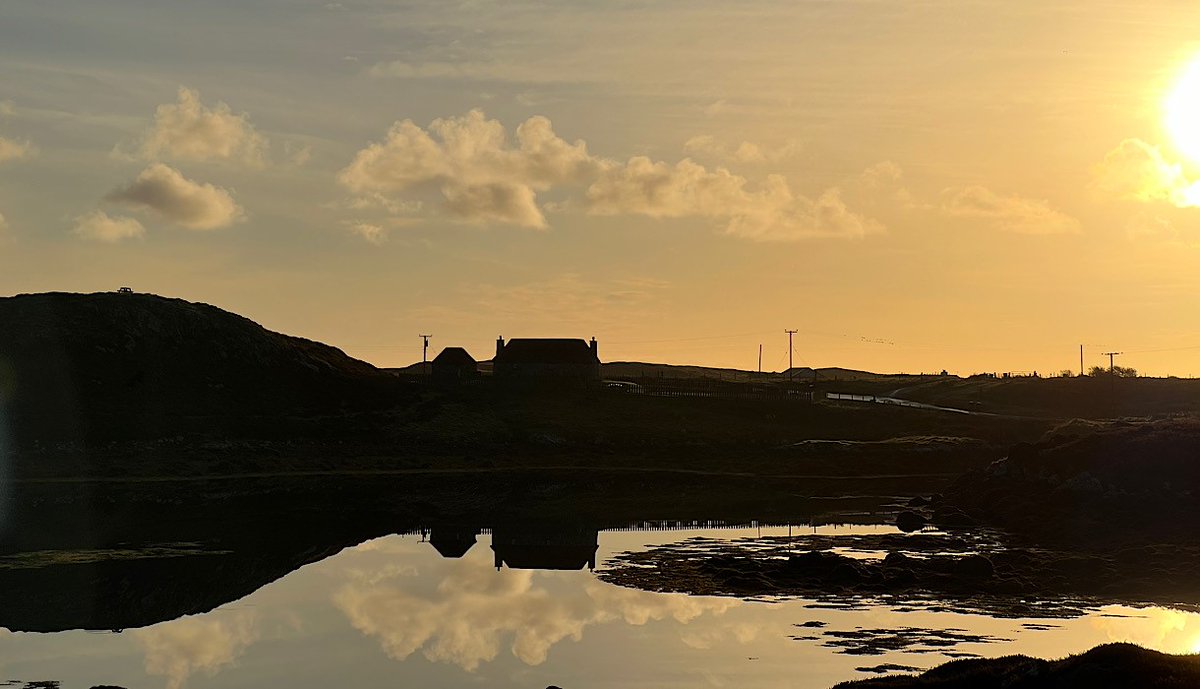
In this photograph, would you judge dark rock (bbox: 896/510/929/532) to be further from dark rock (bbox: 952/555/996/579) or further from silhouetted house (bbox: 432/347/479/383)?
silhouetted house (bbox: 432/347/479/383)

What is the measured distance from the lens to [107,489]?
78.9 meters

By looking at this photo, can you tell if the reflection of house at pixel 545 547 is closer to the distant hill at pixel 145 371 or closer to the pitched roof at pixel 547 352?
the distant hill at pixel 145 371

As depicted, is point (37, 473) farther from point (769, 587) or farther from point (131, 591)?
point (769, 587)

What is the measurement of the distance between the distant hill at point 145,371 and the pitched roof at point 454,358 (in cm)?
2532

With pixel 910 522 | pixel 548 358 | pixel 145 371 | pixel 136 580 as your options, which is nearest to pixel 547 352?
pixel 548 358

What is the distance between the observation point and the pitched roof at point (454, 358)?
531 ft

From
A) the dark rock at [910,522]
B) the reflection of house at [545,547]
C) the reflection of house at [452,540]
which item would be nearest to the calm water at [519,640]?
the reflection of house at [545,547]

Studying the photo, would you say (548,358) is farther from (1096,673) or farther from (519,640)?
(1096,673)

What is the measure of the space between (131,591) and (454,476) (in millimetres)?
49711

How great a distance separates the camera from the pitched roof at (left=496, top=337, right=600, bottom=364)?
156125 millimetres

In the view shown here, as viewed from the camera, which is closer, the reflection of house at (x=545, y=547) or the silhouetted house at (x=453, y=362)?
the reflection of house at (x=545, y=547)

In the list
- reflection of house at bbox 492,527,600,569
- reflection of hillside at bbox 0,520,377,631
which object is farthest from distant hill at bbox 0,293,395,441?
reflection of house at bbox 492,527,600,569

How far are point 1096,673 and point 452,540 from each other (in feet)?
126

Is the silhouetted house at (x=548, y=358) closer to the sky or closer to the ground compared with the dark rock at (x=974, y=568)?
closer to the sky
